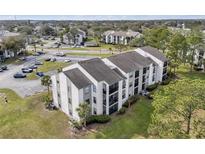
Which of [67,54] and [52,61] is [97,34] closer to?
[67,54]

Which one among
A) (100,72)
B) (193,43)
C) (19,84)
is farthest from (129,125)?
(193,43)

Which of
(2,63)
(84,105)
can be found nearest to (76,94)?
(84,105)

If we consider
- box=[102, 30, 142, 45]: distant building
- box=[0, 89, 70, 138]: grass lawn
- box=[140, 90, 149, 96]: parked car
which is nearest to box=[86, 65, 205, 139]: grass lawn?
box=[140, 90, 149, 96]: parked car

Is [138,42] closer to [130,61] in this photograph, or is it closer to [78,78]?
[130,61]

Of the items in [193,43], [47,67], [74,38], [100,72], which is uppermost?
[193,43]

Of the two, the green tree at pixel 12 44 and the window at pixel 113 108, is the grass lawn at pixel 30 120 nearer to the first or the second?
the window at pixel 113 108

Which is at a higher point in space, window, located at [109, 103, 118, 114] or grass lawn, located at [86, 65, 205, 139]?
window, located at [109, 103, 118, 114]

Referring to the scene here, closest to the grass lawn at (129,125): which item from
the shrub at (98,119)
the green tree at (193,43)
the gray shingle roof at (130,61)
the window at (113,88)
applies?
the shrub at (98,119)

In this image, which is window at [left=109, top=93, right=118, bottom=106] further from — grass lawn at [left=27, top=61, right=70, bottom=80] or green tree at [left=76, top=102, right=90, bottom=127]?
grass lawn at [left=27, top=61, right=70, bottom=80]
